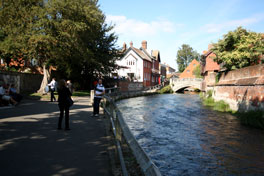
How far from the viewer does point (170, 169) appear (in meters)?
7.12

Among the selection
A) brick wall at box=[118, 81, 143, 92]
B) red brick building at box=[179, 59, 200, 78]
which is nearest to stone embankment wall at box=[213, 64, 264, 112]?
brick wall at box=[118, 81, 143, 92]

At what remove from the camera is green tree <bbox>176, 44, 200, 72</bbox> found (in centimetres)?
9275

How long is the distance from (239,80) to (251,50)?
3833 mm

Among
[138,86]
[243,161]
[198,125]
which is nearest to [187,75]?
[138,86]

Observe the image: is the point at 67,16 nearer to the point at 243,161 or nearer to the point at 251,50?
the point at 251,50

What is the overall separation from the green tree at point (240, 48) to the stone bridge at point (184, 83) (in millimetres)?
34502

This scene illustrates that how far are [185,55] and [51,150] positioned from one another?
91.6 metres

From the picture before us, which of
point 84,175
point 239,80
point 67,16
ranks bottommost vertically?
point 84,175

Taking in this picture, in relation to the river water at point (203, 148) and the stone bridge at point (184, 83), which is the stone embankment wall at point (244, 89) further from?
the stone bridge at point (184, 83)

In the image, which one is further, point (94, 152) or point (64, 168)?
point (94, 152)

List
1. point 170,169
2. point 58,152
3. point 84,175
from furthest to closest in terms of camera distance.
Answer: point 170,169 → point 58,152 → point 84,175

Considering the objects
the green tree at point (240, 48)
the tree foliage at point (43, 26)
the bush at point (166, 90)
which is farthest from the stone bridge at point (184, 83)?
the tree foliage at point (43, 26)

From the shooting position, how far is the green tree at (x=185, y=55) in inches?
3652

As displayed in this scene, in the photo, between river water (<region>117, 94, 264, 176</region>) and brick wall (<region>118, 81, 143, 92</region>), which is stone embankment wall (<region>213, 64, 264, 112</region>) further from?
brick wall (<region>118, 81, 143, 92</region>)
